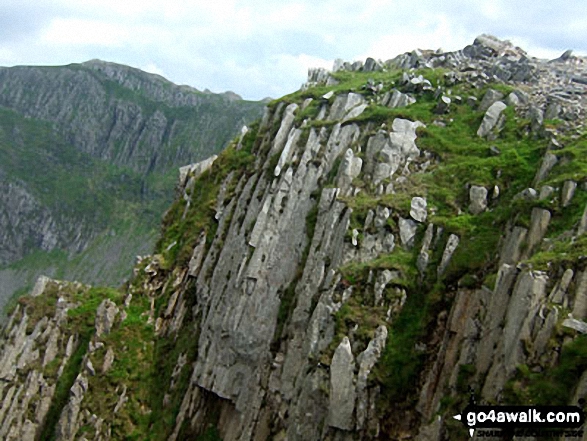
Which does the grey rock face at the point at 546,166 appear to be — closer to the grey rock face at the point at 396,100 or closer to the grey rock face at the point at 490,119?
the grey rock face at the point at 490,119

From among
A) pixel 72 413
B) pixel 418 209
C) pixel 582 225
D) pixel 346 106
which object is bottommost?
pixel 72 413

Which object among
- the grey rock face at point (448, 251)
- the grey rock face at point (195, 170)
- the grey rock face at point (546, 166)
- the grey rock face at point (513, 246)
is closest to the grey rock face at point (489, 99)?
the grey rock face at point (546, 166)

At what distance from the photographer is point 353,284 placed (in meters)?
29.8

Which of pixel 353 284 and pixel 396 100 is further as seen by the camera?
pixel 396 100

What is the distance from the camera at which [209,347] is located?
3947 centimetres

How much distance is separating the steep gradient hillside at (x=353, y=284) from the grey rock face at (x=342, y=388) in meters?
0.07

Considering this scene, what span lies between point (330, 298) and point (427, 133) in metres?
14.7

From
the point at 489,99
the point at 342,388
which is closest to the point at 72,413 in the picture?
the point at 342,388

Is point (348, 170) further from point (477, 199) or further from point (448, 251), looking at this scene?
point (448, 251)

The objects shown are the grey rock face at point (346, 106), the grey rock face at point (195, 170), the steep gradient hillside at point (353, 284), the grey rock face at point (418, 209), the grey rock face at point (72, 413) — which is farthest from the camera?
the grey rock face at point (195, 170)

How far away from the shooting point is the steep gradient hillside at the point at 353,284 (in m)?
22.1

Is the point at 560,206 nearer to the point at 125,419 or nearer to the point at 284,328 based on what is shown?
the point at 284,328

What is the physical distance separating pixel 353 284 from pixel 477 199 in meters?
8.13

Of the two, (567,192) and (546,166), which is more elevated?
(546,166)
